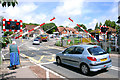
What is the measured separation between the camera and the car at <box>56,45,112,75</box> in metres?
5.94

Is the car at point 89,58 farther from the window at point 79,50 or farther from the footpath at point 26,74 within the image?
the footpath at point 26,74

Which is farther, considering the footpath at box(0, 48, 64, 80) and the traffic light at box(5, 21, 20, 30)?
the traffic light at box(5, 21, 20, 30)

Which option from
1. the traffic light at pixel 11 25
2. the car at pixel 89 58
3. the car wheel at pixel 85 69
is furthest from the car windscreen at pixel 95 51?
the traffic light at pixel 11 25

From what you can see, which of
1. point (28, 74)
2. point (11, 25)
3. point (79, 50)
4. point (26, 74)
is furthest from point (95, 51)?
point (11, 25)

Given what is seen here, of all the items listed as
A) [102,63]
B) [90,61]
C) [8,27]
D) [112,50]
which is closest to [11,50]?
[8,27]

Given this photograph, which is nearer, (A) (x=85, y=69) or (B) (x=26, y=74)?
(B) (x=26, y=74)

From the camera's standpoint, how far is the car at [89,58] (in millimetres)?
5938

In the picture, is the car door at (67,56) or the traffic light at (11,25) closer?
the traffic light at (11,25)

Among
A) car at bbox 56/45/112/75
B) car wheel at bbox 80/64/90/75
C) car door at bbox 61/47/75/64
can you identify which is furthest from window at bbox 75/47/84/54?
car wheel at bbox 80/64/90/75

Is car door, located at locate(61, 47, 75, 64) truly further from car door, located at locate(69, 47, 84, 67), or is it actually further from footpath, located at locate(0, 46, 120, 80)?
footpath, located at locate(0, 46, 120, 80)

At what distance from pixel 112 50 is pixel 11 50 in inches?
517

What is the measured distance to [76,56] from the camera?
6.88 metres

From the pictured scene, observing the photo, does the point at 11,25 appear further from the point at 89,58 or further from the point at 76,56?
the point at 89,58

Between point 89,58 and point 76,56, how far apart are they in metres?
1.02
